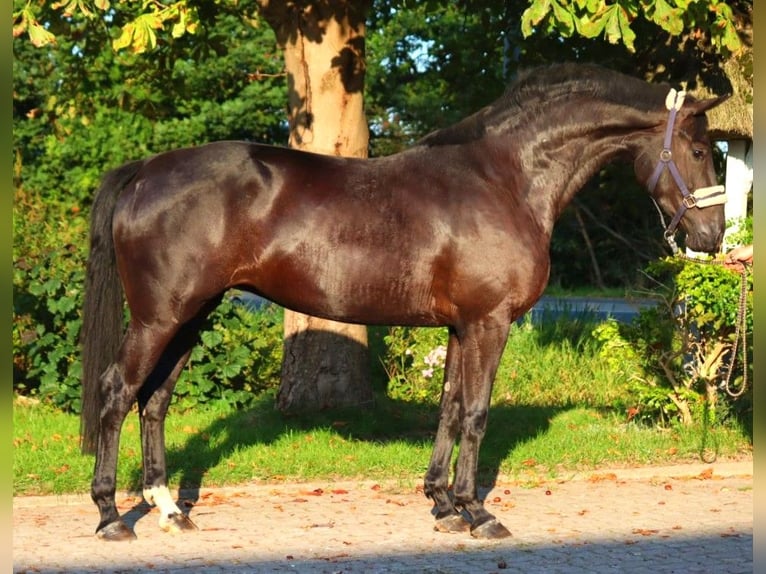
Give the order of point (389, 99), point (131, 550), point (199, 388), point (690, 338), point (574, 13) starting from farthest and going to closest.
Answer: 1. point (389, 99)
2. point (199, 388)
3. point (690, 338)
4. point (574, 13)
5. point (131, 550)

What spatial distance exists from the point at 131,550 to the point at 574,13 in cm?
399

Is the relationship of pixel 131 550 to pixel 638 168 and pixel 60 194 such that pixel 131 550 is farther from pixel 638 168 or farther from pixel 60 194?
pixel 60 194

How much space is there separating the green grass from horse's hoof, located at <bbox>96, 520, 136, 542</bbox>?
115 centimetres

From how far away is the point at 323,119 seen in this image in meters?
8.09

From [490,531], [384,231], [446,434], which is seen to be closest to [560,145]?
[384,231]

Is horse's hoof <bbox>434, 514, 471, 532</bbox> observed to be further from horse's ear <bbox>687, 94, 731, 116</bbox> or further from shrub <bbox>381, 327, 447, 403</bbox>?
shrub <bbox>381, 327, 447, 403</bbox>

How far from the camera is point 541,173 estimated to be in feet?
18.1

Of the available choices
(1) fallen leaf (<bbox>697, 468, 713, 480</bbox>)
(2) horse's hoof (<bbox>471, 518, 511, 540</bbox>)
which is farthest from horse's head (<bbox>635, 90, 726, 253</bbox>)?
(1) fallen leaf (<bbox>697, 468, 713, 480</bbox>)

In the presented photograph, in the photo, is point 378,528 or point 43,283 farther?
point 43,283

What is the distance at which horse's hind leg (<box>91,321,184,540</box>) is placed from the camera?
5188mm

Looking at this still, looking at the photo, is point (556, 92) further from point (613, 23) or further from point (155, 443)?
point (155, 443)

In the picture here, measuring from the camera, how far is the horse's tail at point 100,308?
541 cm

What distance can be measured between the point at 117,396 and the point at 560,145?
9.26 feet

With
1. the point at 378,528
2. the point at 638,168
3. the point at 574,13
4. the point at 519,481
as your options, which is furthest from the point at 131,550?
the point at 574,13
